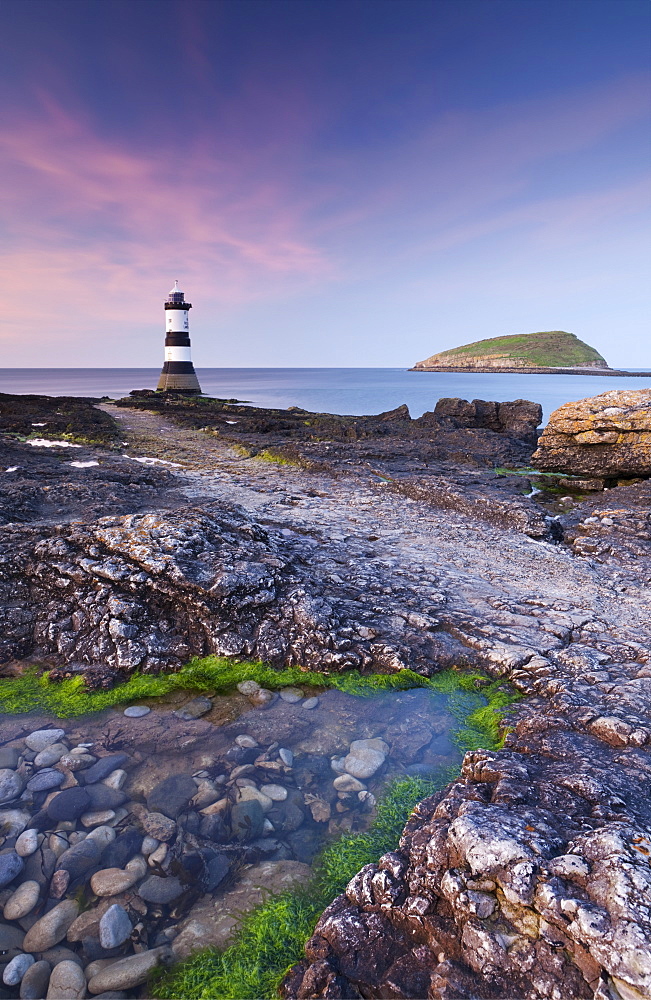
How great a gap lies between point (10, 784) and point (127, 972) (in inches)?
83.0

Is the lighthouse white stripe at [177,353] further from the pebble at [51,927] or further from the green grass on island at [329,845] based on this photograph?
the pebble at [51,927]

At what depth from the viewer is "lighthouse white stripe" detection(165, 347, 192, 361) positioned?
66.9m

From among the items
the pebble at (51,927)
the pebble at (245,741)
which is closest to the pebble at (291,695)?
the pebble at (245,741)

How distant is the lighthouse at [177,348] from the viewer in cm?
6325

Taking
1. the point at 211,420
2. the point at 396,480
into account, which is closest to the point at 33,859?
the point at 396,480

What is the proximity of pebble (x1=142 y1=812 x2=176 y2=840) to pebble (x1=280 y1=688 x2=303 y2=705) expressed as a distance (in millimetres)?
1870

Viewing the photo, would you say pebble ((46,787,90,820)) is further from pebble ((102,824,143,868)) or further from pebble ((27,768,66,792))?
pebble ((102,824,143,868))

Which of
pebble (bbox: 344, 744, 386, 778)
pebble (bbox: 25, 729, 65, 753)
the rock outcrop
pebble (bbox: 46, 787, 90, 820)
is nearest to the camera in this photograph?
pebble (bbox: 46, 787, 90, 820)

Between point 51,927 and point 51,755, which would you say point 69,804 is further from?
point 51,927

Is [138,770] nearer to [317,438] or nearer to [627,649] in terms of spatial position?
[627,649]

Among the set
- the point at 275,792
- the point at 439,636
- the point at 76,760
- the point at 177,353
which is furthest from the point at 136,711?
the point at 177,353

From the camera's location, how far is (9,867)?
3604 mm

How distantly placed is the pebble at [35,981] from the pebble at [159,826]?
40.2 inches

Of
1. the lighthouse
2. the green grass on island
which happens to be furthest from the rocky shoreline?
the lighthouse
